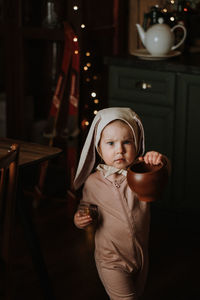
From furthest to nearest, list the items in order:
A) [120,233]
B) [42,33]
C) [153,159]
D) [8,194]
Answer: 1. [42,33]
2. [120,233]
3. [153,159]
4. [8,194]

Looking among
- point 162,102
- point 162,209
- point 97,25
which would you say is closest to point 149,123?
point 162,102

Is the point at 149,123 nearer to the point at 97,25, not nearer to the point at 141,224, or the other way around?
the point at 97,25

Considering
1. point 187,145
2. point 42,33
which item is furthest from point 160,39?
point 42,33

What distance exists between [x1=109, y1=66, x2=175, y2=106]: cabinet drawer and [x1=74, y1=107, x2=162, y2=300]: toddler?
945 millimetres

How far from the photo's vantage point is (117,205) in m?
2.00

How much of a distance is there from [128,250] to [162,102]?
3.78ft

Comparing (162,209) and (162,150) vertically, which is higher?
(162,150)

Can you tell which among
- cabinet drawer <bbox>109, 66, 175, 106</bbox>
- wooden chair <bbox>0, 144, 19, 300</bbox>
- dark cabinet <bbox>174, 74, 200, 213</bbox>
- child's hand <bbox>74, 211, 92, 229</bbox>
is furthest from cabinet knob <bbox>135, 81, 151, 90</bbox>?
wooden chair <bbox>0, 144, 19, 300</bbox>

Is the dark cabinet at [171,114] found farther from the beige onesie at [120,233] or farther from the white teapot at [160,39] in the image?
the beige onesie at [120,233]

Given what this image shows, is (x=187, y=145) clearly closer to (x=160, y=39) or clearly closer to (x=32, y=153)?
(x=160, y=39)

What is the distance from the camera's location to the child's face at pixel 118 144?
1961 mm

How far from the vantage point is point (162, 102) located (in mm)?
2969

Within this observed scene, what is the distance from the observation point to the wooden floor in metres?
2.50

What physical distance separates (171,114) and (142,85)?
0.72 ft
